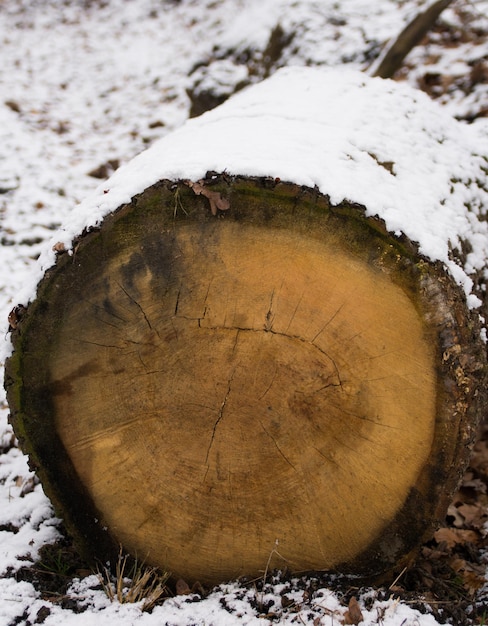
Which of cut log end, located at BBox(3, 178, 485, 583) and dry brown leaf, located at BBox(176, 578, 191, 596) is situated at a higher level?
cut log end, located at BBox(3, 178, 485, 583)

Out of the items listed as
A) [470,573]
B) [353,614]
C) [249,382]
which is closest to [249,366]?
[249,382]

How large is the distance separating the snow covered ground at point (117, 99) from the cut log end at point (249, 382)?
0.71 feet

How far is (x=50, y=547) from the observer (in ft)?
6.76

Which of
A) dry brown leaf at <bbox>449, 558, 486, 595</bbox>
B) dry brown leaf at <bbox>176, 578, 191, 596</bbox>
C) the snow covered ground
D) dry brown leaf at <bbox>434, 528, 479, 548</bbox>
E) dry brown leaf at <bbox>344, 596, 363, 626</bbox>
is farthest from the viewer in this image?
dry brown leaf at <bbox>434, 528, 479, 548</bbox>

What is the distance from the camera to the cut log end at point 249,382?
1677 mm

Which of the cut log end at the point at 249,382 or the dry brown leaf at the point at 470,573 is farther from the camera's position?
the dry brown leaf at the point at 470,573

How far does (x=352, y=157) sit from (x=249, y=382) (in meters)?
0.95

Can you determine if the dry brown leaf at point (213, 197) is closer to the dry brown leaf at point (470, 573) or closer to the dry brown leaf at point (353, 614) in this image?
the dry brown leaf at point (353, 614)

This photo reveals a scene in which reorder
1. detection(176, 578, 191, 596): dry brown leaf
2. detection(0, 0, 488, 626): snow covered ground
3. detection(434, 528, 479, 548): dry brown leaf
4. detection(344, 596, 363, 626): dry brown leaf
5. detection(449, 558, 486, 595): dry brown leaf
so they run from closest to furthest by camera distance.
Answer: detection(344, 596, 363, 626): dry brown leaf → detection(0, 0, 488, 626): snow covered ground → detection(176, 578, 191, 596): dry brown leaf → detection(449, 558, 486, 595): dry brown leaf → detection(434, 528, 479, 548): dry brown leaf

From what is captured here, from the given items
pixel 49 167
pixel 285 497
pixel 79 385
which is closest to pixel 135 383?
pixel 79 385

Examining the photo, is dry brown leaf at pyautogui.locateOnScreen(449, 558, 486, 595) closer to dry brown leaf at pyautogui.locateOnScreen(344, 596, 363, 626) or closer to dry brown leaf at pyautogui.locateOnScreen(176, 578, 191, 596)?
dry brown leaf at pyautogui.locateOnScreen(344, 596, 363, 626)

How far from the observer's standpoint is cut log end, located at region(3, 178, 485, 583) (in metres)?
1.68

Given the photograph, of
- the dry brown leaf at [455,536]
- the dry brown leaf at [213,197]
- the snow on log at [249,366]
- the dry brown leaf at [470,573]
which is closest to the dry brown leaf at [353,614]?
the snow on log at [249,366]

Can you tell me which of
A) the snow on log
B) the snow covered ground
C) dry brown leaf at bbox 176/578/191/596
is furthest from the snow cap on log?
dry brown leaf at bbox 176/578/191/596
